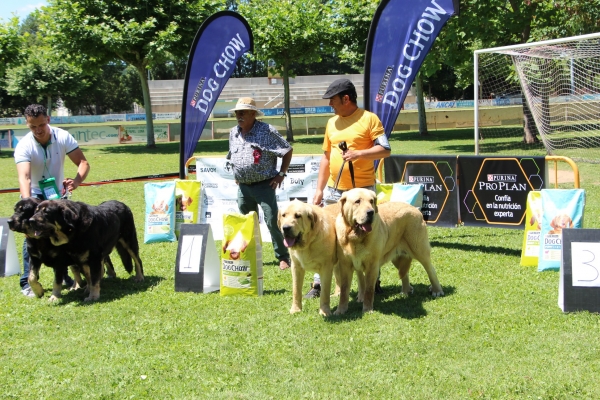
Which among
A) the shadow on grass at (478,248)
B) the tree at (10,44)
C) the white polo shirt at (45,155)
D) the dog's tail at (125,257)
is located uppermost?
the tree at (10,44)

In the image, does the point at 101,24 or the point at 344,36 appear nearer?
the point at 101,24

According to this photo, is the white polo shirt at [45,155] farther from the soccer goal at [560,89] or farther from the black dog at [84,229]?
the soccer goal at [560,89]

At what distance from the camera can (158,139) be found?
34844 millimetres

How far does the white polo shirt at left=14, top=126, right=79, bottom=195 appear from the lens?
21.4 feet

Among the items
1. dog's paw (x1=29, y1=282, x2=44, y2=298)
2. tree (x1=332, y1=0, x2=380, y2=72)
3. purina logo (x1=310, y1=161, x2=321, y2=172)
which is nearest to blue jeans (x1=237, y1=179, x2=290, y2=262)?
purina logo (x1=310, y1=161, x2=321, y2=172)

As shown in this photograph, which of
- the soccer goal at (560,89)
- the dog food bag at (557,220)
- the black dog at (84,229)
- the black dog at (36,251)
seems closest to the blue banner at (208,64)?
the black dog at (84,229)

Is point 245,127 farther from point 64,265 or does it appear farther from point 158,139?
point 158,139

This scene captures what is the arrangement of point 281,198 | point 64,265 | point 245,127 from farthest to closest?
point 281,198 → point 245,127 → point 64,265

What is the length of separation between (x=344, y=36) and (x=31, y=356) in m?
29.3

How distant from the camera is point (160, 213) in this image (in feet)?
32.0

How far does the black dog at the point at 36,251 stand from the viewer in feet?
20.0

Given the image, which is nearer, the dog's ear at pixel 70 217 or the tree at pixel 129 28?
the dog's ear at pixel 70 217

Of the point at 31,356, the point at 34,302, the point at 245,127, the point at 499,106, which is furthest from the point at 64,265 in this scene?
the point at 499,106

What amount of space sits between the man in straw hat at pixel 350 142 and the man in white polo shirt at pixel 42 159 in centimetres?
287
